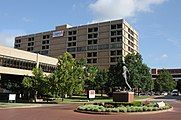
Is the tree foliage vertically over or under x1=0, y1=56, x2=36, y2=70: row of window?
under

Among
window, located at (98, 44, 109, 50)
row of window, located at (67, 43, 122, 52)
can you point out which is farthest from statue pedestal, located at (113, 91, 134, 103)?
window, located at (98, 44, 109, 50)

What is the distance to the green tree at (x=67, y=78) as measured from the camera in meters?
44.4

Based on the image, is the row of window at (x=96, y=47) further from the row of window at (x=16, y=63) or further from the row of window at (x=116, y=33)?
the row of window at (x=16, y=63)

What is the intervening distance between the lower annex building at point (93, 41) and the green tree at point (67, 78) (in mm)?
64072

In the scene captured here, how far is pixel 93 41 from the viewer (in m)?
117

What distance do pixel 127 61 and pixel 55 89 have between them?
90.9 feet

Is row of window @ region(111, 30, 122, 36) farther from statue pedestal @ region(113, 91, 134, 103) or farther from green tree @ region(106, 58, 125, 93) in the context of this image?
statue pedestal @ region(113, 91, 134, 103)

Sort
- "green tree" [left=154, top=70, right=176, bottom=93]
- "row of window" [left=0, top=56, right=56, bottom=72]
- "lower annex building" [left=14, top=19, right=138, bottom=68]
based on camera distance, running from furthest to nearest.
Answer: "green tree" [left=154, top=70, right=176, bottom=93] < "lower annex building" [left=14, top=19, right=138, bottom=68] < "row of window" [left=0, top=56, right=56, bottom=72]

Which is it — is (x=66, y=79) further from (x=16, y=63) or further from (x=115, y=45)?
(x=115, y=45)

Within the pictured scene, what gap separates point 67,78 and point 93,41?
241 feet

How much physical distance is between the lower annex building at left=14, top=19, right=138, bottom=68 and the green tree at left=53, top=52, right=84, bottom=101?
64.1 meters

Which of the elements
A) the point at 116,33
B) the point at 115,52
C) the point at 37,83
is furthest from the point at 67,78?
the point at 116,33

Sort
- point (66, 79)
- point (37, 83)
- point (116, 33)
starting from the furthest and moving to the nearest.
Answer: point (116, 33) < point (37, 83) < point (66, 79)

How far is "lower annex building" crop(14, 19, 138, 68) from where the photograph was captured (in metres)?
111
